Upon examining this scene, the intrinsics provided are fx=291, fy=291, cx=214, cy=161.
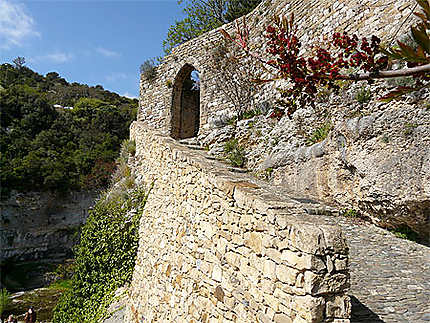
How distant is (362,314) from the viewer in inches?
99.9

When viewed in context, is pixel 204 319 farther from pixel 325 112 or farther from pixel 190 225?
pixel 325 112

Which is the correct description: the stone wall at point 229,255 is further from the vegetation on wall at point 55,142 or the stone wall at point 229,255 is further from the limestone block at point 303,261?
the vegetation on wall at point 55,142

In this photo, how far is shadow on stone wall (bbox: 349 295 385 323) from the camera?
2.45 meters

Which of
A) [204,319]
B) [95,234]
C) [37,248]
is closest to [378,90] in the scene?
[204,319]

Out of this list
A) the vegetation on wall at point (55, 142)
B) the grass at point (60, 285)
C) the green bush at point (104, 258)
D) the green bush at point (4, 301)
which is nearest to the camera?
the green bush at point (104, 258)

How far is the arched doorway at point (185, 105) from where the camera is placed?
Result: 10625 millimetres

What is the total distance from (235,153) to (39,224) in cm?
1491

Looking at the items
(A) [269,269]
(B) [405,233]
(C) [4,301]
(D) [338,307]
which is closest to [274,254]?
(A) [269,269]

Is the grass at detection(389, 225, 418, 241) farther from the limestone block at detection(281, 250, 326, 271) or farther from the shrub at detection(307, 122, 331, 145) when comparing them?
the limestone block at detection(281, 250, 326, 271)

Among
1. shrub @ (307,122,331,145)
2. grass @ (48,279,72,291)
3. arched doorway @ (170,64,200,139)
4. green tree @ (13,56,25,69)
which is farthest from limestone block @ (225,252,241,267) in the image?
green tree @ (13,56,25,69)

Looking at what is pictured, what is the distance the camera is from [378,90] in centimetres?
478

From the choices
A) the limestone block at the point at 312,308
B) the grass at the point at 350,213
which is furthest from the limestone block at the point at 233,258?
the grass at the point at 350,213

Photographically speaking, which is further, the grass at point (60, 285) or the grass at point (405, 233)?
the grass at point (60, 285)

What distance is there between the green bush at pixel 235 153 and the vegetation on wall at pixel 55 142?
37.1ft
